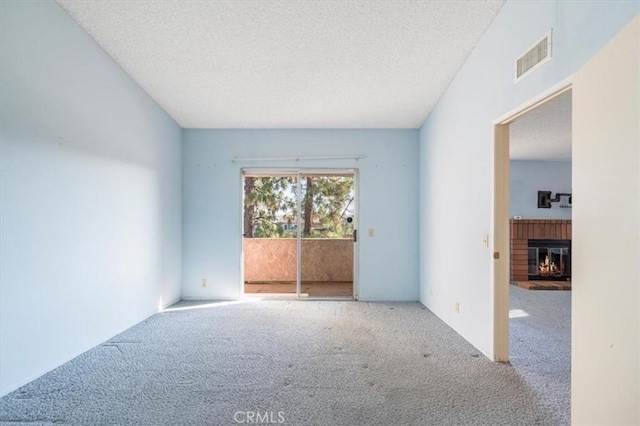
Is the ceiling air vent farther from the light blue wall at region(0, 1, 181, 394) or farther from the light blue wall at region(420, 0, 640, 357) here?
the light blue wall at region(0, 1, 181, 394)

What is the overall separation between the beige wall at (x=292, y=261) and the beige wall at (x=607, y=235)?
194 inches

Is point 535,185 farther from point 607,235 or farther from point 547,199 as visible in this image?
point 607,235

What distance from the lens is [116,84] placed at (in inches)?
139

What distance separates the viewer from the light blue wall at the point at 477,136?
2.00 meters

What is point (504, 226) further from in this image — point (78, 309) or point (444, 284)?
point (78, 309)

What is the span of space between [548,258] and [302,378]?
6.35 meters

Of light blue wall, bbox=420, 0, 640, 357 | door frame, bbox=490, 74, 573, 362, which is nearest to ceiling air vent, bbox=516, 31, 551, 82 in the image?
light blue wall, bbox=420, 0, 640, 357

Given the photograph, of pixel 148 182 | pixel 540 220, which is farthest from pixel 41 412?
pixel 540 220

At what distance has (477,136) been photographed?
3234mm

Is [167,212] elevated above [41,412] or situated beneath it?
elevated above

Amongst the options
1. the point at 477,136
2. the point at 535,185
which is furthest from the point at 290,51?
the point at 535,185

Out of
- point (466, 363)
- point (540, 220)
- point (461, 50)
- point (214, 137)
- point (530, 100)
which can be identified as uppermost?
point (461, 50)

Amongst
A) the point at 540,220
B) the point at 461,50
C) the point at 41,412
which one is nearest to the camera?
the point at 41,412

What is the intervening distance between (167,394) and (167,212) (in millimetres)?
2912
